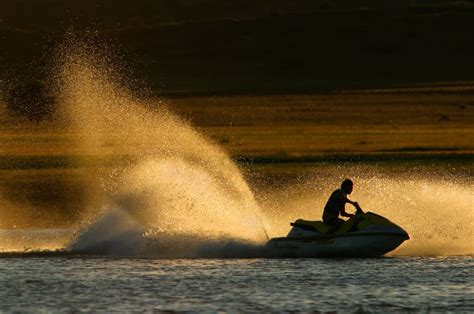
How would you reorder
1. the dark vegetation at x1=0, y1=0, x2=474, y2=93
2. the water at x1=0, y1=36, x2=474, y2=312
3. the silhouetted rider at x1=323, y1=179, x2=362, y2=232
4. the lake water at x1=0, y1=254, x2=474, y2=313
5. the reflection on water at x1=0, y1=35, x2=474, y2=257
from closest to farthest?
the lake water at x1=0, y1=254, x2=474, y2=313 < the water at x1=0, y1=36, x2=474, y2=312 < the silhouetted rider at x1=323, y1=179, x2=362, y2=232 < the reflection on water at x1=0, y1=35, x2=474, y2=257 < the dark vegetation at x1=0, y1=0, x2=474, y2=93

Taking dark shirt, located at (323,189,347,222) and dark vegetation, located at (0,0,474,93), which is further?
dark vegetation, located at (0,0,474,93)

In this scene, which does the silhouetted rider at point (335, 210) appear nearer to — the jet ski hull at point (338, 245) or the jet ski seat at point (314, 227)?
the jet ski seat at point (314, 227)

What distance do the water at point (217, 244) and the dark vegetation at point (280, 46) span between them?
33059 mm

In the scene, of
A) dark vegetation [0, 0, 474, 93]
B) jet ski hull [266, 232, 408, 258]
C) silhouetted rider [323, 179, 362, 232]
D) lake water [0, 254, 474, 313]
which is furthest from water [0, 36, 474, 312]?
dark vegetation [0, 0, 474, 93]

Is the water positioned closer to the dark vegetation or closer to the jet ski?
the jet ski

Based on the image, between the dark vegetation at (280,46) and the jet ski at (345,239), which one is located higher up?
the dark vegetation at (280,46)

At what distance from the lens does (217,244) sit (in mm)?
28172

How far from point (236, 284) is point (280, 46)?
185ft

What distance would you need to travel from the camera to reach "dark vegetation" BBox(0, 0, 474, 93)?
75125mm

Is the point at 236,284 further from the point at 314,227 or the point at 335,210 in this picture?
the point at 335,210

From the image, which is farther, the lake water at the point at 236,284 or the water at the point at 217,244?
the water at the point at 217,244

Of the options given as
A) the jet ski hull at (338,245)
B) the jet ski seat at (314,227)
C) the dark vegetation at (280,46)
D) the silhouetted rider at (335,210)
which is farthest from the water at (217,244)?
the dark vegetation at (280,46)

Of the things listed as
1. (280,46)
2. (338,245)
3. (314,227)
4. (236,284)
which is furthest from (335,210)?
(280,46)

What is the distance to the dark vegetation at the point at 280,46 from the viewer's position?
2958 inches
